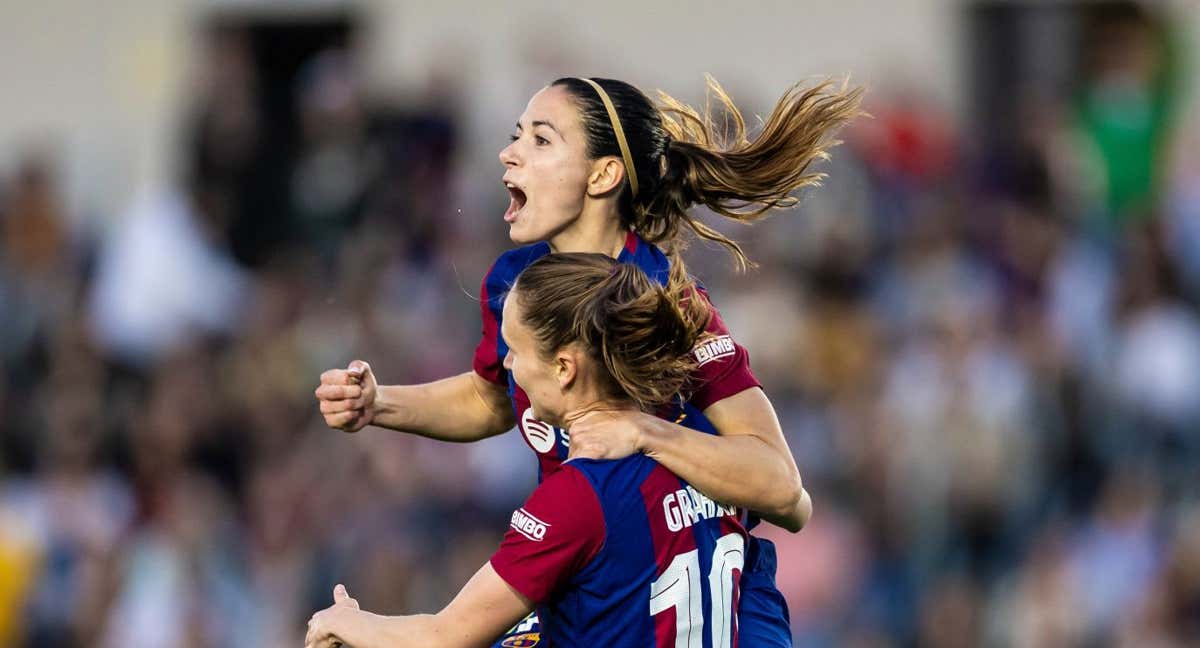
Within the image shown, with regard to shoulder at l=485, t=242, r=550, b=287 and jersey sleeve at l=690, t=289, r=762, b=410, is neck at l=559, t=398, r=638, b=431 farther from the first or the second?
shoulder at l=485, t=242, r=550, b=287

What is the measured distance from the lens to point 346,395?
4738 millimetres

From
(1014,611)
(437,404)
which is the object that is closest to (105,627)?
(1014,611)

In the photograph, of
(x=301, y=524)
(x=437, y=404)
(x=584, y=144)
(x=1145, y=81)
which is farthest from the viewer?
(x=1145, y=81)

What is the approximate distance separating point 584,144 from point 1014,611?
18.8 feet

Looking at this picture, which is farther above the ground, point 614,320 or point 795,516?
point 614,320

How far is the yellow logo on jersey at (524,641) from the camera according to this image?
4.38m

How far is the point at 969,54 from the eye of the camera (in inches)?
508

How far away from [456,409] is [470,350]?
16.4 feet

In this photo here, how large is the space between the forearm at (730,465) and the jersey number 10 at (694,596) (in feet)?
0.42

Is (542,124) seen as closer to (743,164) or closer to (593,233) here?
(593,233)

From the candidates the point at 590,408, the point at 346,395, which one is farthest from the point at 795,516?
the point at 346,395

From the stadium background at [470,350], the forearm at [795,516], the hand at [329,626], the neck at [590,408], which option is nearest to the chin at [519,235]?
the neck at [590,408]

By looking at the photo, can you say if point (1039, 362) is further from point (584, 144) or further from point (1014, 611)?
point (584, 144)

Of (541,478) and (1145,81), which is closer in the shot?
(541,478)
